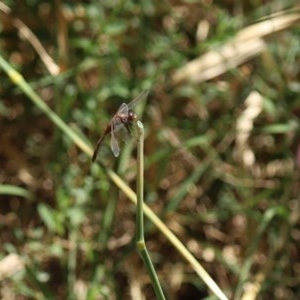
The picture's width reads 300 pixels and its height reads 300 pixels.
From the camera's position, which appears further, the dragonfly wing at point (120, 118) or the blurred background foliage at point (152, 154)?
the blurred background foliage at point (152, 154)

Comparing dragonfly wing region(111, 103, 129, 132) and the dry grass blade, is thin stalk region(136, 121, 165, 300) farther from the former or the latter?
the dry grass blade

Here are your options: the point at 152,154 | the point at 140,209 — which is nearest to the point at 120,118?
the point at 140,209

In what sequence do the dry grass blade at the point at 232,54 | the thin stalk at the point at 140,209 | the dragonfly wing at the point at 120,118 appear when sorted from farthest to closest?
the dry grass blade at the point at 232,54
the dragonfly wing at the point at 120,118
the thin stalk at the point at 140,209

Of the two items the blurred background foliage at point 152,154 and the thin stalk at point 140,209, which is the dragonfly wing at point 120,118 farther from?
the blurred background foliage at point 152,154

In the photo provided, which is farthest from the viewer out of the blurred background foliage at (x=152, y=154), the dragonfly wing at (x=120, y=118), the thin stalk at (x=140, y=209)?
the blurred background foliage at (x=152, y=154)

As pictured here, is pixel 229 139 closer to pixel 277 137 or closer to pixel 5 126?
pixel 277 137

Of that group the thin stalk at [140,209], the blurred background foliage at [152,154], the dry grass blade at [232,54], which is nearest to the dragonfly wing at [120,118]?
the thin stalk at [140,209]

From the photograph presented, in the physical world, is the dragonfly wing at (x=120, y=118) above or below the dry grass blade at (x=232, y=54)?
below

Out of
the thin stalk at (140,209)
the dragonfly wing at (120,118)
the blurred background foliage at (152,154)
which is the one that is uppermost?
the blurred background foliage at (152,154)

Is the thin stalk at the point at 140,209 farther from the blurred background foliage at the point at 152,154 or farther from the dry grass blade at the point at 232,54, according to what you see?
the dry grass blade at the point at 232,54
